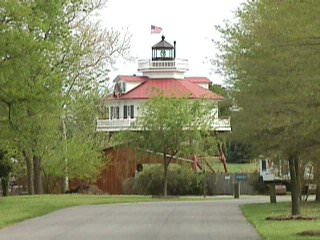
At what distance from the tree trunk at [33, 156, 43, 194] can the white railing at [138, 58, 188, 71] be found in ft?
84.2

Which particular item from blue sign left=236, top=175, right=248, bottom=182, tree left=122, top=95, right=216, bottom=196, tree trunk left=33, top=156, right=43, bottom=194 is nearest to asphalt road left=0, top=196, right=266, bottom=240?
tree left=122, top=95, right=216, bottom=196

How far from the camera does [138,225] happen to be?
3300 centimetres

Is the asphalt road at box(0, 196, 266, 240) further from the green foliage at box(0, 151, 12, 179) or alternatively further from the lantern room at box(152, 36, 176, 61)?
the lantern room at box(152, 36, 176, 61)

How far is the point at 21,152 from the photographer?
63875 millimetres

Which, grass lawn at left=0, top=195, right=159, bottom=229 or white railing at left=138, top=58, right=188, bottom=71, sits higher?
white railing at left=138, top=58, right=188, bottom=71

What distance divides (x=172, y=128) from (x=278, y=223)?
3060 cm

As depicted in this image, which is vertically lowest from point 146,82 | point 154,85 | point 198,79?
point 154,85

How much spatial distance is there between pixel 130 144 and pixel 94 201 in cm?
1184

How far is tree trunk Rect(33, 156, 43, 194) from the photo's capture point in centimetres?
6412

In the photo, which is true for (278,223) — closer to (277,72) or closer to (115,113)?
(277,72)

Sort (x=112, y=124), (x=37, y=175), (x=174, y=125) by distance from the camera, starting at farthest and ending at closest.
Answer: (x=112, y=124) < (x=37, y=175) < (x=174, y=125)

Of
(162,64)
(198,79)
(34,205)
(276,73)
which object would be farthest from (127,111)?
(276,73)

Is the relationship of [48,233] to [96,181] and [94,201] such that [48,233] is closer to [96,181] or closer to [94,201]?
[94,201]

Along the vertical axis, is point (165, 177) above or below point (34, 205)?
above
